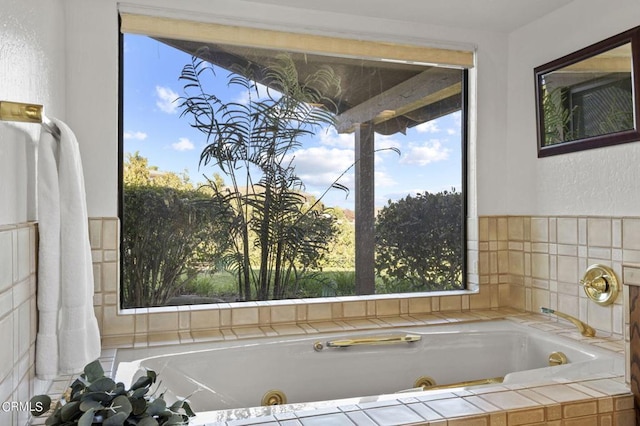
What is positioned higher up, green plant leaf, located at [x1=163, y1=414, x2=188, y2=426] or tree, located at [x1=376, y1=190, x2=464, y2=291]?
tree, located at [x1=376, y1=190, x2=464, y2=291]

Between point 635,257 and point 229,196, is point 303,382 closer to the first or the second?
point 229,196

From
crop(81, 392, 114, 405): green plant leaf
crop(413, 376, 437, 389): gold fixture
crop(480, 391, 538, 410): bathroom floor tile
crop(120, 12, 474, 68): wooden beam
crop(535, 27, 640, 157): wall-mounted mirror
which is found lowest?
crop(413, 376, 437, 389): gold fixture

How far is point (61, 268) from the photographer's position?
135cm

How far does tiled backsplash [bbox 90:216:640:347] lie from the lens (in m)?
2.23

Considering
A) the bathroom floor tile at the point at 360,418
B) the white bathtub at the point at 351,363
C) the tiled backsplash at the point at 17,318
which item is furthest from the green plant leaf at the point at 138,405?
the white bathtub at the point at 351,363

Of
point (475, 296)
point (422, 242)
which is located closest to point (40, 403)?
point (422, 242)

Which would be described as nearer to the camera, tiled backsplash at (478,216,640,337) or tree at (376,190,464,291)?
tiled backsplash at (478,216,640,337)

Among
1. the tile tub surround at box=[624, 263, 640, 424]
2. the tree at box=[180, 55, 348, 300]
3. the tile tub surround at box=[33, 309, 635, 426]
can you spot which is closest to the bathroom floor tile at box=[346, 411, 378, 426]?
the tile tub surround at box=[33, 309, 635, 426]

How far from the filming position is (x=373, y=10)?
2.57 metres

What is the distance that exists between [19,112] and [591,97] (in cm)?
Answer: 235

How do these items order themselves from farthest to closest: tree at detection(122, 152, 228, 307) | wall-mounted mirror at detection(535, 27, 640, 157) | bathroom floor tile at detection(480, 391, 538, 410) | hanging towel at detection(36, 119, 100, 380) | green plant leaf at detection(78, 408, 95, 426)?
tree at detection(122, 152, 228, 307) → wall-mounted mirror at detection(535, 27, 640, 157) → bathroom floor tile at detection(480, 391, 538, 410) → hanging towel at detection(36, 119, 100, 380) → green plant leaf at detection(78, 408, 95, 426)

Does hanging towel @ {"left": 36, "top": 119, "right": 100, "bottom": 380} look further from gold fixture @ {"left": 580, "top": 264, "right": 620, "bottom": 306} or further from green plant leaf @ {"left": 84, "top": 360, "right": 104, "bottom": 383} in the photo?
gold fixture @ {"left": 580, "top": 264, "right": 620, "bottom": 306}

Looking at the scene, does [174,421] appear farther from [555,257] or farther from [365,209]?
[555,257]

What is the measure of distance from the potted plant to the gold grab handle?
3.88ft
